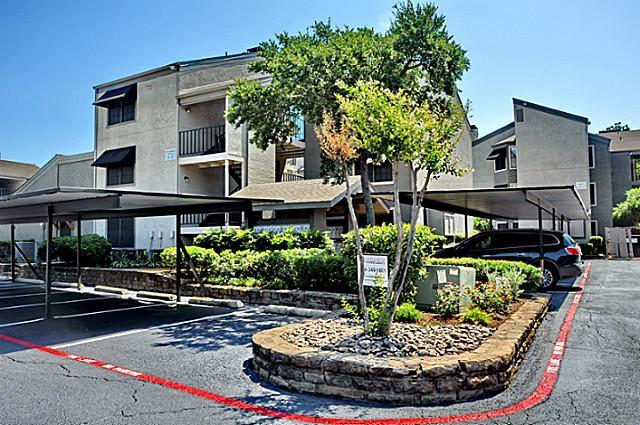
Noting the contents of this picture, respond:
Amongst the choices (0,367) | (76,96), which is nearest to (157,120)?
(76,96)

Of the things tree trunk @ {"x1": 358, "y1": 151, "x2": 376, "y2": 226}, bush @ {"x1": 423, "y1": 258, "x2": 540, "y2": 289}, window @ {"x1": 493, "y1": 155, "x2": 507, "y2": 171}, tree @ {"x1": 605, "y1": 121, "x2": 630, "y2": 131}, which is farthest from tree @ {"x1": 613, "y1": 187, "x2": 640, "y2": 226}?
tree trunk @ {"x1": 358, "y1": 151, "x2": 376, "y2": 226}

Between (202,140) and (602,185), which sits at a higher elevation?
(202,140)

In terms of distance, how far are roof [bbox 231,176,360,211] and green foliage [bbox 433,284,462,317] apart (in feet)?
24.9

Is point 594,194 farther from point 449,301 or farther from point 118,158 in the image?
point 449,301

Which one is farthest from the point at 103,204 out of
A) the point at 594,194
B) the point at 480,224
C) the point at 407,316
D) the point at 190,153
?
the point at 594,194

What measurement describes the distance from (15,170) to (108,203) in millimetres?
33271

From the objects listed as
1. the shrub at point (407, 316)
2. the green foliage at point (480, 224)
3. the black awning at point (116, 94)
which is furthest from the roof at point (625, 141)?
the shrub at point (407, 316)

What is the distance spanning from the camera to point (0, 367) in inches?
257

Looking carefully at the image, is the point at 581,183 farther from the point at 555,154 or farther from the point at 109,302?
the point at 109,302

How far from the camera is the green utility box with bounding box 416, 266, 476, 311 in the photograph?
8.86 m

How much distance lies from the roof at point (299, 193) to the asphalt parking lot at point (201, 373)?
651 cm

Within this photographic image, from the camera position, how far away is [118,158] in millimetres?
22609

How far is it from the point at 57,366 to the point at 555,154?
3211 cm

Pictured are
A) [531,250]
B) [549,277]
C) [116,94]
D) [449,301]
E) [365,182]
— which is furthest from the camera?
[116,94]
